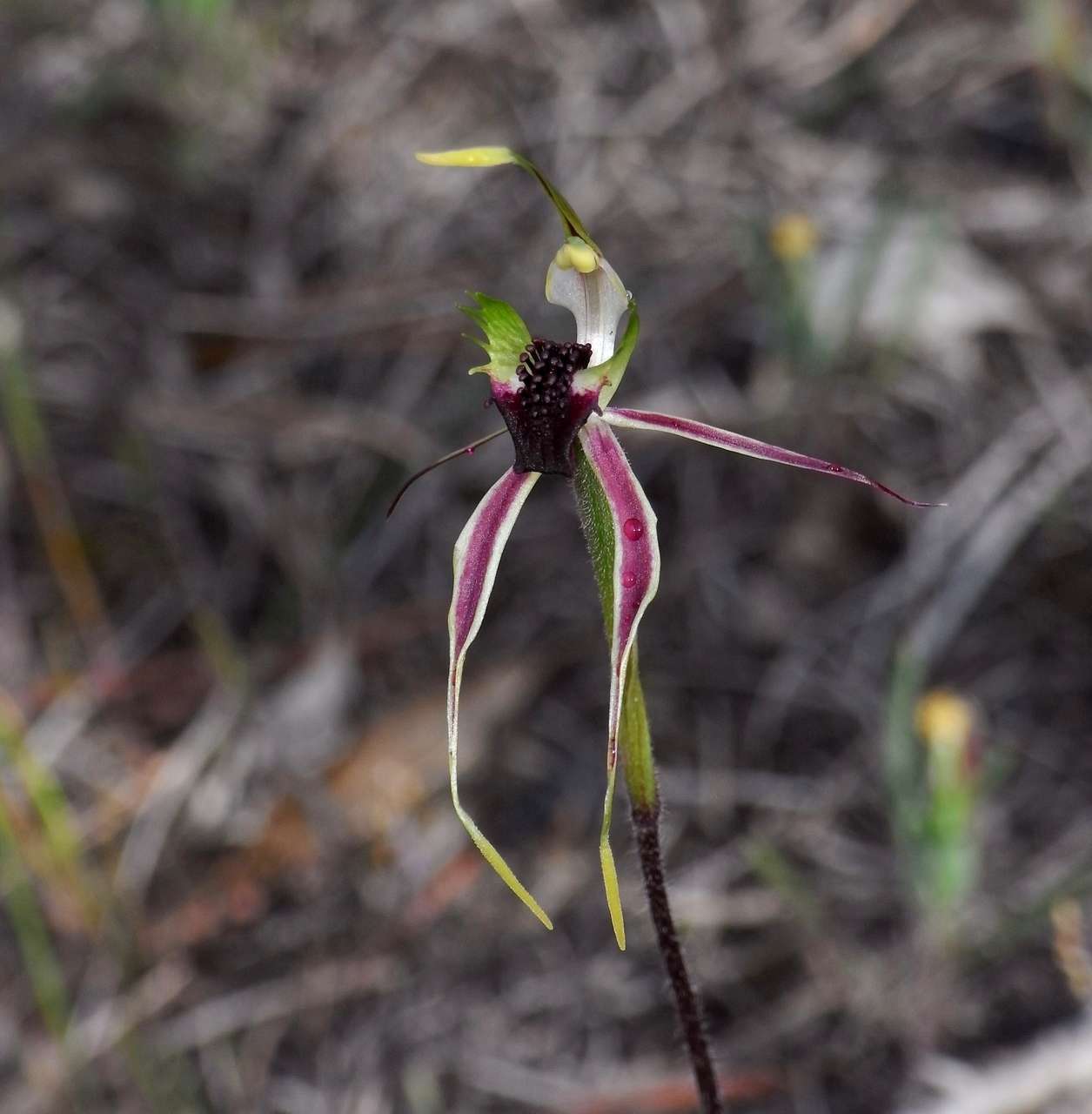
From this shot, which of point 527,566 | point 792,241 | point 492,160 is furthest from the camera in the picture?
point 527,566

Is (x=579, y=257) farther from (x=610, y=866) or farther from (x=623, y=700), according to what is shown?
(x=610, y=866)

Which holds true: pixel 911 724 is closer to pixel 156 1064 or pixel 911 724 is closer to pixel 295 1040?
pixel 295 1040

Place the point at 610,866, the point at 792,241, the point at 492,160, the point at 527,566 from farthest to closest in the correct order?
the point at 527,566
the point at 792,241
the point at 492,160
the point at 610,866

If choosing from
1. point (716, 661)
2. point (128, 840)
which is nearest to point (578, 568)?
point (716, 661)

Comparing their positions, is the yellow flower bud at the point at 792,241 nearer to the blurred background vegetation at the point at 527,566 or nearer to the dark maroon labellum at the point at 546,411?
the blurred background vegetation at the point at 527,566

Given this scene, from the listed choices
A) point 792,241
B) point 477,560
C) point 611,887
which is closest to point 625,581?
point 477,560

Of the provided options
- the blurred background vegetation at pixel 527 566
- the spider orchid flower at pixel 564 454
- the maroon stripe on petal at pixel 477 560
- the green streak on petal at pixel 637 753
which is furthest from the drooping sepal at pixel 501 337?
the blurred background vegetation at pixel 527 566
